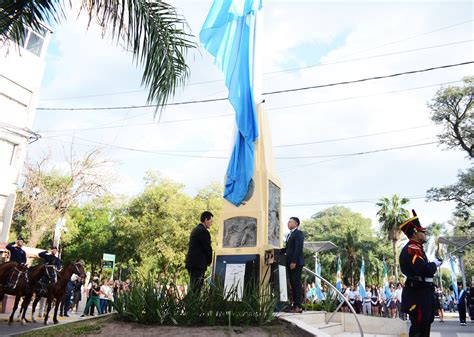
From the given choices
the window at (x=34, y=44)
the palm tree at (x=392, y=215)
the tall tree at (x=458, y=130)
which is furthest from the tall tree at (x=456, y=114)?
the window at (x=34, y=44)

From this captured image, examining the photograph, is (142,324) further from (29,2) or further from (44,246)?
(44,246)

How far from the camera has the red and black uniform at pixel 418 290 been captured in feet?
19.4

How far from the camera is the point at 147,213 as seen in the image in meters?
33.1

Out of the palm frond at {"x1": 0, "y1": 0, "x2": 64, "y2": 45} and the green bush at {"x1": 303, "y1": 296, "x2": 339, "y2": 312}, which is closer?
the palm frond at {"x1": 0, "y1": 0, "x2": 64, "y2": 45}

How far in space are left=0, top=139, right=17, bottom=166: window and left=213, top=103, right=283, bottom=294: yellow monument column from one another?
1763cm

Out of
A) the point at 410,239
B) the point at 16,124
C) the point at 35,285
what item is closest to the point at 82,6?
the point at 410,239

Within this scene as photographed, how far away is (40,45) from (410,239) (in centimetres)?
2534

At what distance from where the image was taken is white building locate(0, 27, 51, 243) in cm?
2252

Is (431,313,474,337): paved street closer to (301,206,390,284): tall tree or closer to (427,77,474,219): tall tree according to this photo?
(427,77,474,219): tall tree

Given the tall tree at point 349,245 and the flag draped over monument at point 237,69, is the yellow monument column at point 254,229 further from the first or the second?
the tall tree at point 349,245

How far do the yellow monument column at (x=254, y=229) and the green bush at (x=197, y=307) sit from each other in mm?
2841

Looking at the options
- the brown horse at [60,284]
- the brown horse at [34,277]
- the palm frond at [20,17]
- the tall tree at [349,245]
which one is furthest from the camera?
the tall tree at [349,245]

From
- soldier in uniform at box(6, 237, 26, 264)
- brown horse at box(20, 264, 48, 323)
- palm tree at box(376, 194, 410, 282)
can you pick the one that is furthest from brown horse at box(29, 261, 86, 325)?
palm tree at box(376, 194, 410, 282)

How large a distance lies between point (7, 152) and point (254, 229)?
18.8 meters
